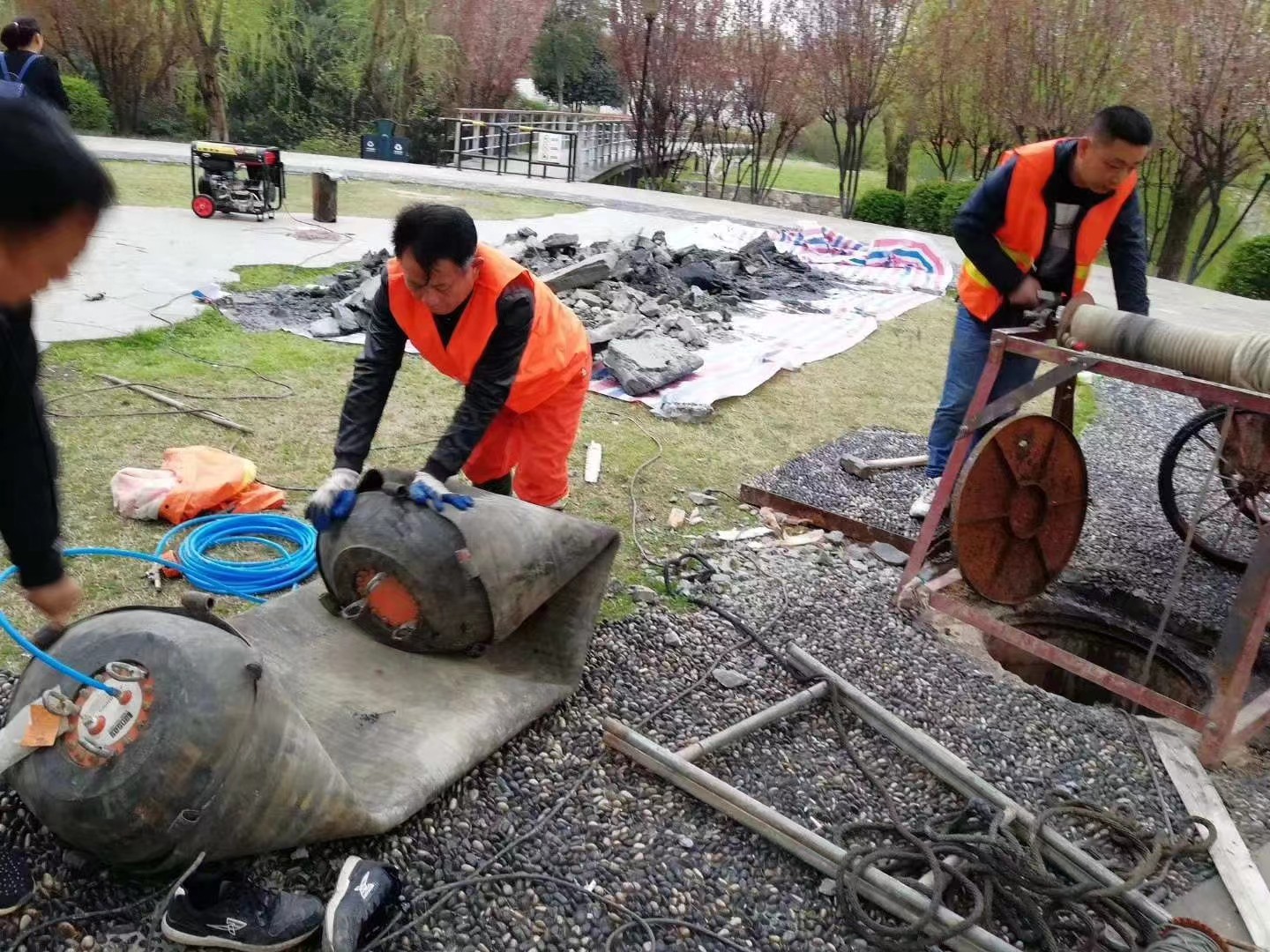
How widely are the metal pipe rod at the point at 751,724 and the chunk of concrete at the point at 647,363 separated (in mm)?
3730

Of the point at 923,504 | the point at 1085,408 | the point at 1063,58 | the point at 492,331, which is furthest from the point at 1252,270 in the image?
the point at 492,331

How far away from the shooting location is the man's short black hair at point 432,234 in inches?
107

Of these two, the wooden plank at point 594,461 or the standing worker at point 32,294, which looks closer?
the standing worker at point 32,294

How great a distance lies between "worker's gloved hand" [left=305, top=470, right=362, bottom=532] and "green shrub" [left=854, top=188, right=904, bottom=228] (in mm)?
18639

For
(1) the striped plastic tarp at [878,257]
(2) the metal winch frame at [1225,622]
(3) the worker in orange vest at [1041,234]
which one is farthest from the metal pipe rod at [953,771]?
(1) the striped plastic tarp at [878,257]

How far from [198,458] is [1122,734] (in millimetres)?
4222

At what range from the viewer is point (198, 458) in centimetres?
439

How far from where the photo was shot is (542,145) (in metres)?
24.4

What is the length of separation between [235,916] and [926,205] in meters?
19.5

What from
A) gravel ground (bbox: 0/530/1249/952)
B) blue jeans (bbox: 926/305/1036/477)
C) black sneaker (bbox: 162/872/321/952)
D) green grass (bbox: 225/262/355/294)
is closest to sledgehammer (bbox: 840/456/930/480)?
blue jeans (bbox: 926/305/1036/477)

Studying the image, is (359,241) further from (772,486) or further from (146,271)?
(772,486)

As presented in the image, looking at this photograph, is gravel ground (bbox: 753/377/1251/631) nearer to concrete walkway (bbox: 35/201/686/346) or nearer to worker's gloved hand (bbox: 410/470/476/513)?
worker's gloved hand (bbox: 410/470/476/513)

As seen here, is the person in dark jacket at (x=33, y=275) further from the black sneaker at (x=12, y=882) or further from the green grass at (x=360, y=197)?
the green grass at (x=360, y=197)

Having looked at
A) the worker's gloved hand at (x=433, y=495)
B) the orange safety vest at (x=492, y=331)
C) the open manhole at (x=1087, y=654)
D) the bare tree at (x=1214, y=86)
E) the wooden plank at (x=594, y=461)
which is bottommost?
the open manhole at (x=1087, y=654)
